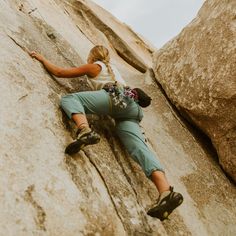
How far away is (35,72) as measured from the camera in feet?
27.2

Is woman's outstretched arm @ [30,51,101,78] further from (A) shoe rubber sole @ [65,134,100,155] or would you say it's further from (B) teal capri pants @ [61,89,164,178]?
(A) shoe rubber sole @ [65,134,100,155]

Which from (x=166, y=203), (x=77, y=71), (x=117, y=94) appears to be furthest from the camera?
(x=77, y=71)

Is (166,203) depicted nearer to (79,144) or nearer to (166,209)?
(166,209)

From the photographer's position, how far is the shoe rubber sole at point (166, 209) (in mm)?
6755

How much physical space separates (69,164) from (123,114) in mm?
1810

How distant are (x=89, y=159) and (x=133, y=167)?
1208 millimetres

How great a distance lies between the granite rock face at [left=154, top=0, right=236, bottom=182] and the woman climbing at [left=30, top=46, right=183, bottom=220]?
76.2 inches

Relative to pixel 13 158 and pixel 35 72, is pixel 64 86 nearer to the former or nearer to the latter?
pixel 35 72

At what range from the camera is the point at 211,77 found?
9891 millimetres

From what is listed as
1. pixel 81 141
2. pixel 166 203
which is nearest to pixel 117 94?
pixel 81 141

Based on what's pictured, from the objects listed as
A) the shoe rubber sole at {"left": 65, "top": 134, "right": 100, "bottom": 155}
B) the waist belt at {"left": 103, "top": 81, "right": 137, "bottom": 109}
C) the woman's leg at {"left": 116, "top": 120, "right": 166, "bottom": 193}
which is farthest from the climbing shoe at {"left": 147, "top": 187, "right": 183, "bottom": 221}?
the waist belt at {"left": 103, "top": 81, "right": 137, "bottom": 109}

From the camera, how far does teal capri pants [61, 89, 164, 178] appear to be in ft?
24.6

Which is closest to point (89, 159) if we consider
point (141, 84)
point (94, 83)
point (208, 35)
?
point (94, 83)

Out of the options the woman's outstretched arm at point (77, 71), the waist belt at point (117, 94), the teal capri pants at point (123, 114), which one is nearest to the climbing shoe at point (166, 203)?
the teal capri pants at point (123, 114)
